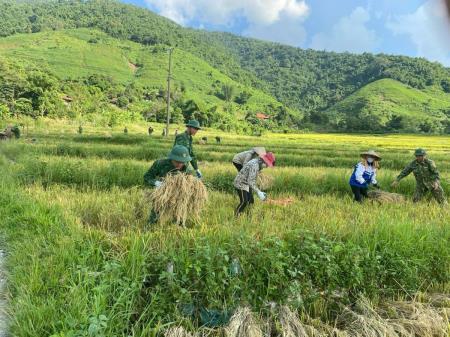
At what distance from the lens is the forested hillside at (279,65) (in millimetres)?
91875

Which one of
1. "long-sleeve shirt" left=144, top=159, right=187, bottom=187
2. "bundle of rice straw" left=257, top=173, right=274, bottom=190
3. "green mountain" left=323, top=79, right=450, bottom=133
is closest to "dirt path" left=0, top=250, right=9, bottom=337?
"long-sleeve shirt" left=144, top=159, right=187, bottom=187

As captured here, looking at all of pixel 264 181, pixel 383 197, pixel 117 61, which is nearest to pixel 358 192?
pixel 383 197

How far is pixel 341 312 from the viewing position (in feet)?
11.7

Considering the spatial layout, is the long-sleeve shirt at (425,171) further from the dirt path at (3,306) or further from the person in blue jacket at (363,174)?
the dirt path at (3,306)

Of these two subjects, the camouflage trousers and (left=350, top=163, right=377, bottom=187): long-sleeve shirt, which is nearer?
(left=350, top=163, right=377, bottom=187): long-sleeve shirt

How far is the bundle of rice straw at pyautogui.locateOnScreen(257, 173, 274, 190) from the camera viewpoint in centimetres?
812

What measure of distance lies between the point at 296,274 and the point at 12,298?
7.69 ft

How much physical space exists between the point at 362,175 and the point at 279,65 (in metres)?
142

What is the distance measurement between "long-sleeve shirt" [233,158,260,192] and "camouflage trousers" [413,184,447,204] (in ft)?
12.9

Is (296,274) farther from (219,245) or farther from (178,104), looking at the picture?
(178,104)

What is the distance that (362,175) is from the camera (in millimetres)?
7609

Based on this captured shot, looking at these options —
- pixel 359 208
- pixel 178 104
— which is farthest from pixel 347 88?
pixel 359 208

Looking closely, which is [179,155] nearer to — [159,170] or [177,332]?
[159,170]

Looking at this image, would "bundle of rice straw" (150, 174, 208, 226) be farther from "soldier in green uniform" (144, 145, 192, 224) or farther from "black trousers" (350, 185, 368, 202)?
"black trousers" (350, 185, 368, 202)
